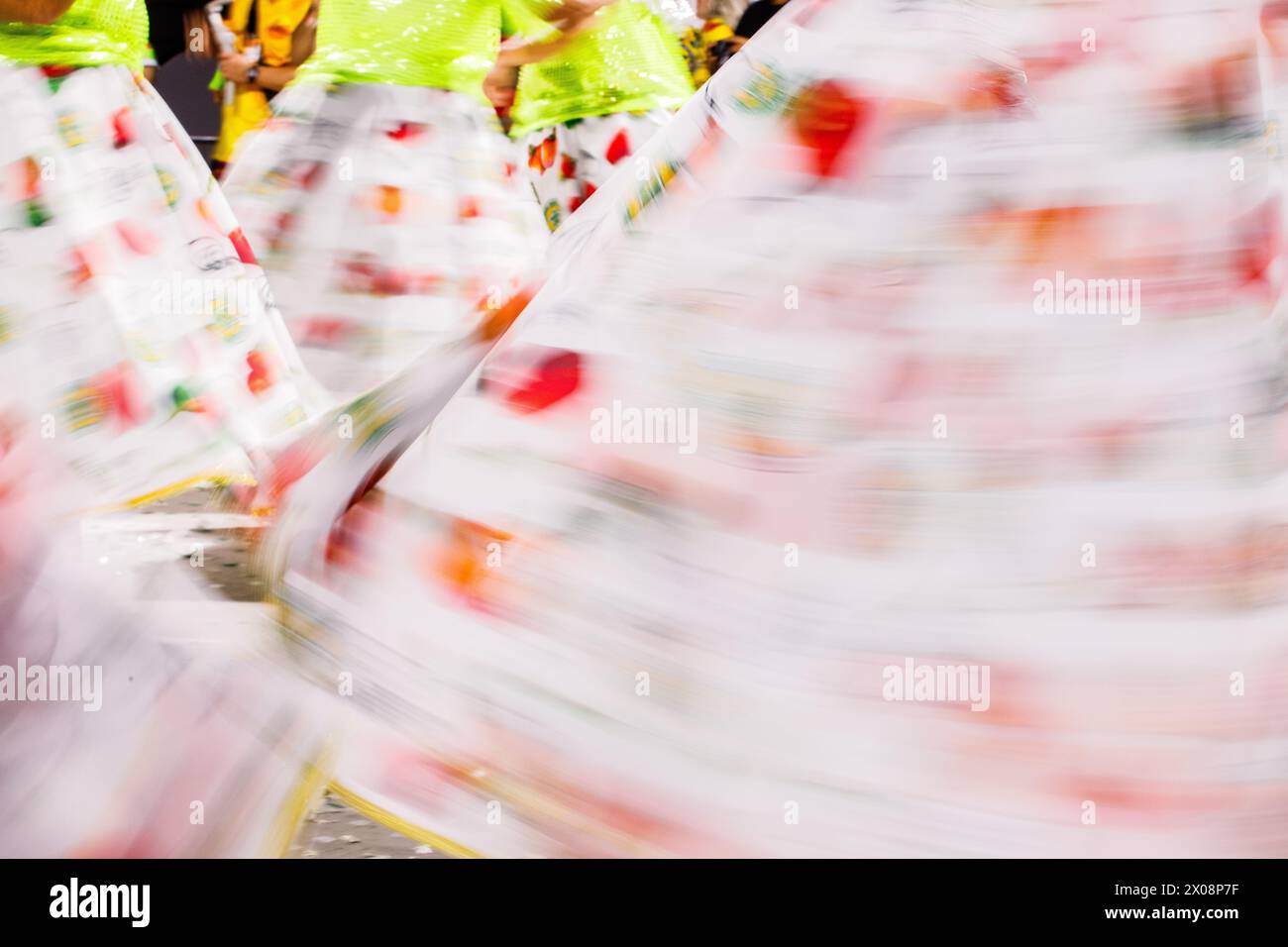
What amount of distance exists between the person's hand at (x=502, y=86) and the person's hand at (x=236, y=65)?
0.47 m

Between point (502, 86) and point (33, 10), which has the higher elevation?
point (33, 10)

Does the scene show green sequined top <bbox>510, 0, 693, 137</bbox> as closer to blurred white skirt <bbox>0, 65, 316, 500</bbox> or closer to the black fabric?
the black fabric

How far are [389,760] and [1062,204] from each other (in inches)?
18.6

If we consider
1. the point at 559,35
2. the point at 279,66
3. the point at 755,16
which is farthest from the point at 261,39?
the point at 755,16

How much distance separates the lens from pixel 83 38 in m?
1.40

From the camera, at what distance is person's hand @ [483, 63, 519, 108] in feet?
8.57

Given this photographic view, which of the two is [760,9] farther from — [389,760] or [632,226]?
[389,760]

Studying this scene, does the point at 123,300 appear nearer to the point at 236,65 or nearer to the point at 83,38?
the point at 83,38

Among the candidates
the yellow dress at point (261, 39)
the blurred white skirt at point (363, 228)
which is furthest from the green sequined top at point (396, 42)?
the yellow dress at point (261, 39)

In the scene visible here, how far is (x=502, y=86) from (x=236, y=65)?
0.54 metres

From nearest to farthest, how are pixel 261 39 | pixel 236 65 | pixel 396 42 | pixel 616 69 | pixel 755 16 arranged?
pixel 396 42 → pixel 755 16 → pixel 616 69 → pixel 261 39 → pixel 236 65

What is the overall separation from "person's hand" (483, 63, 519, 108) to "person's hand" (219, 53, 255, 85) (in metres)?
0.47

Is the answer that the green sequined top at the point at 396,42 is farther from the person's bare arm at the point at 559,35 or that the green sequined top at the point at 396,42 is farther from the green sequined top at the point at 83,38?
the green sequined top at the point at 83,38

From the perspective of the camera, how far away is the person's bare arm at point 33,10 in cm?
134
